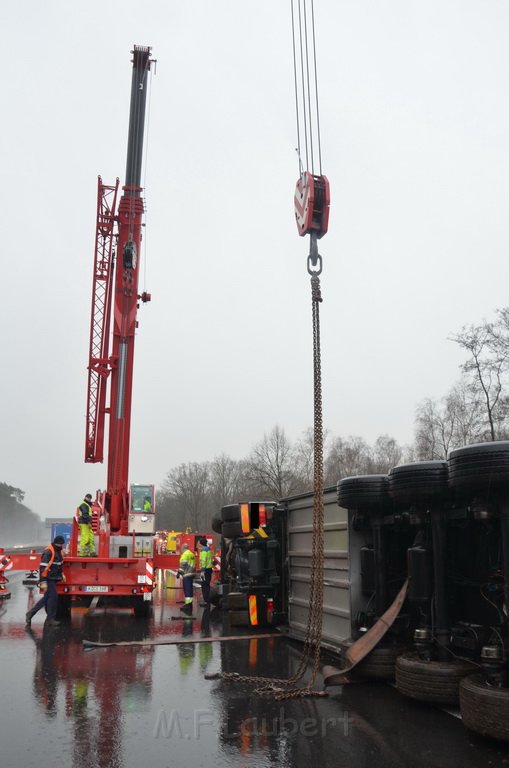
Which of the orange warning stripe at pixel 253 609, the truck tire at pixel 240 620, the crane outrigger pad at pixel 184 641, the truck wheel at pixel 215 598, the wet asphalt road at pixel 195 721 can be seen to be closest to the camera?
the wet asphalt road at pixel 195 721

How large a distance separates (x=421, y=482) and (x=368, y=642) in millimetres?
1724

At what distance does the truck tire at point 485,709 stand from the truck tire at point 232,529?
19.7ft

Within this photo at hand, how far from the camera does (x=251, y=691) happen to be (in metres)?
5.96

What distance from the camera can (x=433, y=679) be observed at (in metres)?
5.28

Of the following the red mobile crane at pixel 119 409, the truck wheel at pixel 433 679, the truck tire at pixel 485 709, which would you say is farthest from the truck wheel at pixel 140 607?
the truck tire at pixel 485 709

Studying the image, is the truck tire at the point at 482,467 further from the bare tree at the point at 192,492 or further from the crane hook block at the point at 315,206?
the bare tree at the point at 192,492

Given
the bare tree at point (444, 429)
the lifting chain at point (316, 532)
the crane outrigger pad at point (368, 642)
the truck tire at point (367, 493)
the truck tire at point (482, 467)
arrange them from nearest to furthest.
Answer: the truck tire at point (482, 467) → the lifting chain at point (316, 532) → the crane outrigger pad at point (368, 642) → the truck tire at point (367, 493) → the bare tree at point (444, 429)

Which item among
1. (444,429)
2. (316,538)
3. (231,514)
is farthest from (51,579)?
(444,429)

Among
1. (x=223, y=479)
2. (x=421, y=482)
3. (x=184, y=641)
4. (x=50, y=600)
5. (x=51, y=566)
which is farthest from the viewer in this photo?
(x=223, y=479)

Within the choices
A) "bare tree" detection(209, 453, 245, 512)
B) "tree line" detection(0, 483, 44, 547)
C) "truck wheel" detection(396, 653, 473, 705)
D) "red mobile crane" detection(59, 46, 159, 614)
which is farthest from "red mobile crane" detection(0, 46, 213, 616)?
"tree line" detection(0, 483, 44, 547)

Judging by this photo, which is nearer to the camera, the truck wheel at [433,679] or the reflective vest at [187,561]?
the truck wheel at [433,679]

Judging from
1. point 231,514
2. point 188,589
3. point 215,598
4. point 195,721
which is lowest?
point 195,721

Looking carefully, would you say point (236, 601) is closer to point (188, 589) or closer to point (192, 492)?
point (188, 589)

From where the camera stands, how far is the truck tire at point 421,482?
557 centimetres
